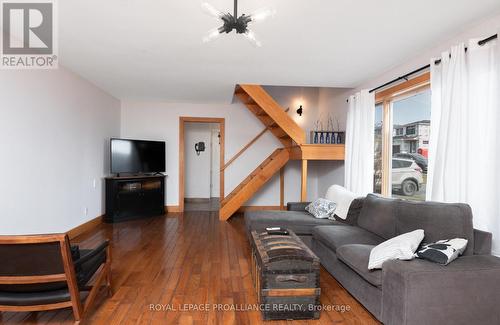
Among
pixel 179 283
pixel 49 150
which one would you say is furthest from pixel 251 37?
pixel 49 150

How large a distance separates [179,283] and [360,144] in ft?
10.6

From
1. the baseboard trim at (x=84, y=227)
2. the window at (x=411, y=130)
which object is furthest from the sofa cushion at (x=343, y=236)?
the baseboard trim at (x=84, y=227)

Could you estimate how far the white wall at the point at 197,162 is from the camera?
8391 millimetres

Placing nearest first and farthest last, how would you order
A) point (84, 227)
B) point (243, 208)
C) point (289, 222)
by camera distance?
point (289, 222)
point (84, 227)
point (243, 208)

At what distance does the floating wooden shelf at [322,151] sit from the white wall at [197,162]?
425cm

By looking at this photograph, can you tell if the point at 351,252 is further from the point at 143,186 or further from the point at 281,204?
the point at 143,186

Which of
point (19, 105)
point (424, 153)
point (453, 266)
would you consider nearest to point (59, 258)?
point (19, 105)

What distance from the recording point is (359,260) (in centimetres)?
231

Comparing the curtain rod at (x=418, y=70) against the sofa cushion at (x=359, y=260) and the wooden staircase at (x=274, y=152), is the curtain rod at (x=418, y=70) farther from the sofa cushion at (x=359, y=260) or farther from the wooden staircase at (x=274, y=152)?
the sofa cushion at (x=359, y=260)

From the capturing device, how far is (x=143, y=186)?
5.80 meters

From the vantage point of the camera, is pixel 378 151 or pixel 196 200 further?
pixel 196 200

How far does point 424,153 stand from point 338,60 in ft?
5.42

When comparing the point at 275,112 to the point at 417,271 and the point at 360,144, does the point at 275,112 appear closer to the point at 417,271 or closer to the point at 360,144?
the point at 360,144

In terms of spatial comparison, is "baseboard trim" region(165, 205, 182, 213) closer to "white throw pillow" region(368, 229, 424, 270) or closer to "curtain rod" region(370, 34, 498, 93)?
"curtain rod" region(370, 34, 498, 93)
